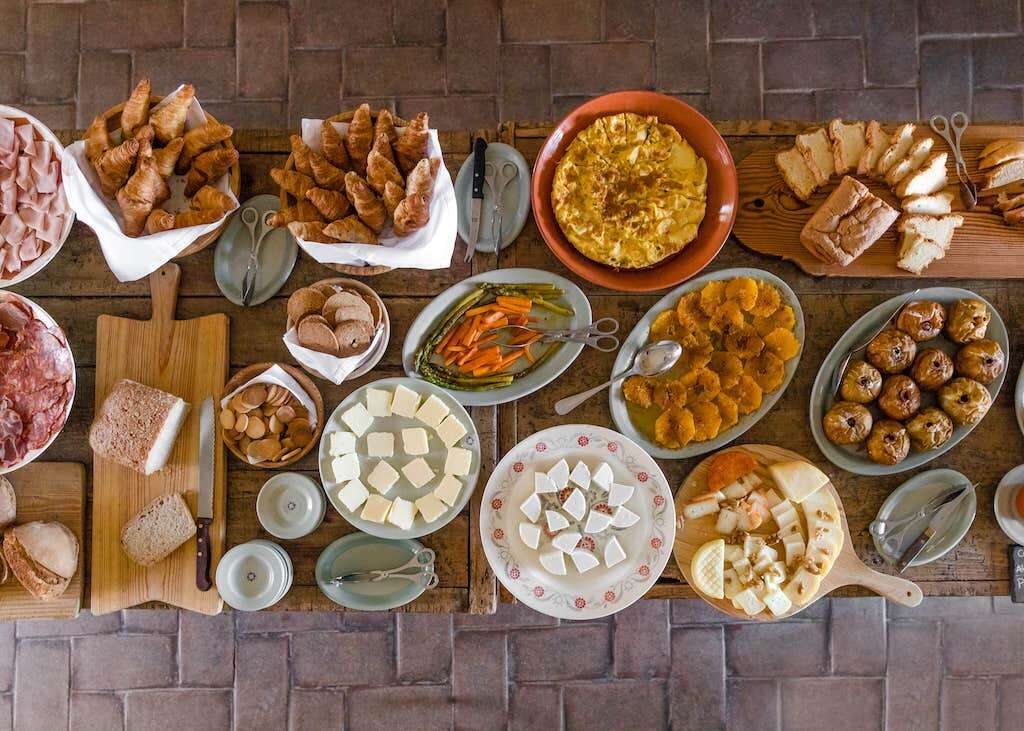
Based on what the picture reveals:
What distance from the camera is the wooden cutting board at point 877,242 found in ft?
5.57

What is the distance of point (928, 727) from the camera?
2.53 meters

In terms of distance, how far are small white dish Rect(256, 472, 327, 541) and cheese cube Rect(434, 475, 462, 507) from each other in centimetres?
27

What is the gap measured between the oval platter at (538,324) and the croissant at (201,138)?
558 millimetres

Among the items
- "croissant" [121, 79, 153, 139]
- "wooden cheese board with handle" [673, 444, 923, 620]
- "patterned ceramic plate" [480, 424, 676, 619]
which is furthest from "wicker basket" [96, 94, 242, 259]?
"wooden cheese board with handle" [673, 444, 923, 620]

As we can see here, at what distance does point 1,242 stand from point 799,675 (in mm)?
2657

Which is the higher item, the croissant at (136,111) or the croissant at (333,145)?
the croissant at (136,111)

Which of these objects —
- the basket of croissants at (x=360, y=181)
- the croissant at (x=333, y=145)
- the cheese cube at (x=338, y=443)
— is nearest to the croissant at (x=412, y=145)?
the basket of croissants at (x=360, y=181)

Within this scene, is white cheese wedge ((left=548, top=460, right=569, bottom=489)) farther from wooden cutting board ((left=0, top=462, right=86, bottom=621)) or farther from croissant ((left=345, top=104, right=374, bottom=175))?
wooden cutting board ((left=0, top=462, right=86, bottom=621))

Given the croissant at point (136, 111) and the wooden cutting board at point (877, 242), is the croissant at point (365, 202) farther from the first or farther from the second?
the wooden cutting board at point (877, 242)

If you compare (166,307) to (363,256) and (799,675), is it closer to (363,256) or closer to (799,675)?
(363,256)

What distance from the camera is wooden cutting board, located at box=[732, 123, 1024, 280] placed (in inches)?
66.8

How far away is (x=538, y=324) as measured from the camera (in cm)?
168

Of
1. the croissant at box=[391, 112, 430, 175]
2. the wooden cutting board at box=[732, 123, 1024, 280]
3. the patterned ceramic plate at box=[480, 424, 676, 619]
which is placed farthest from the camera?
the wooden cutting board at box=[732, 123, 1024, 280]

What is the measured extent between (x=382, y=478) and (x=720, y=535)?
2.55 ft
